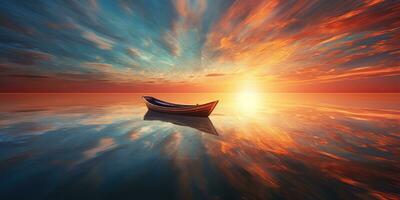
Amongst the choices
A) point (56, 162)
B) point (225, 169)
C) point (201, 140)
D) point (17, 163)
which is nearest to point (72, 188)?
point (56, 162)

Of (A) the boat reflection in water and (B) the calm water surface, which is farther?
(A) the boat reflection in water

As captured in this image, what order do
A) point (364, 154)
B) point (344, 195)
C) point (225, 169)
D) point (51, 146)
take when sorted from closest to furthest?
1. point (344, 195)
2. point (225, 169)
3. point (364, 154)
4. point (51, 146)

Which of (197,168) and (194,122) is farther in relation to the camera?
(194,122)

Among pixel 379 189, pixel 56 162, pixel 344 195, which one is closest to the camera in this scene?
pixel 344 195

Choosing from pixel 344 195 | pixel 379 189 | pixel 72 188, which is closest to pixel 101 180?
pixel 72 188

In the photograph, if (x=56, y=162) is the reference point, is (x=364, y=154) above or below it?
below

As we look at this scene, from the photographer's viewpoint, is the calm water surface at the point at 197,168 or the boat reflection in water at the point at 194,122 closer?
the calm water surface at the point at 197,168

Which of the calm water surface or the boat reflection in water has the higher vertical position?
the calm water surface

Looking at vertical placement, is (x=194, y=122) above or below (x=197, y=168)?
below

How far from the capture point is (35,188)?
6.29m

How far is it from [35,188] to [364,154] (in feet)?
56.1

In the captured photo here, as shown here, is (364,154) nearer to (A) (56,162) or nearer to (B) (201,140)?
(B) (201,140)

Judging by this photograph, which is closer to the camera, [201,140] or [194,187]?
[194,187]

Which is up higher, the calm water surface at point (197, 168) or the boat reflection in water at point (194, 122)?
the calm water surface at point (197, 168)
